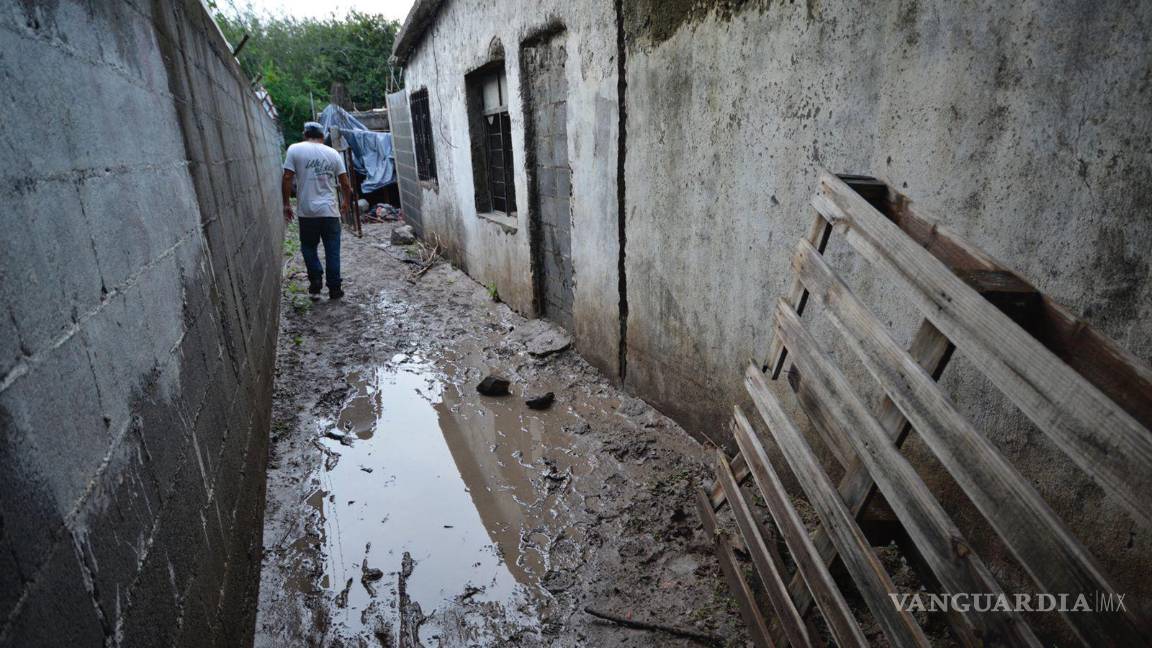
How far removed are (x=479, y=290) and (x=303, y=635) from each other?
4.86 meters

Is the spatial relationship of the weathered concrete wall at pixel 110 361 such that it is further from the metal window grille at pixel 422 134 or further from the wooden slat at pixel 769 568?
the metal window grille at pixel 422 134

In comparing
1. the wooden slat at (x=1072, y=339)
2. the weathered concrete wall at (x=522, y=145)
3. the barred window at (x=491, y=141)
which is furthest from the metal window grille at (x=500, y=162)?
the wooden slat at (x=1072, y=339)

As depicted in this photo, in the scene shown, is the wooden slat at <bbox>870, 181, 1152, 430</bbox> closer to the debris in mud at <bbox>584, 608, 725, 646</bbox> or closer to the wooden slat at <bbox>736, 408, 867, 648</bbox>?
the wooden slat at <bbox>736, 408, 867, 648</bbox>

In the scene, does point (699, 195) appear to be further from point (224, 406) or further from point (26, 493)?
point (26, 493)

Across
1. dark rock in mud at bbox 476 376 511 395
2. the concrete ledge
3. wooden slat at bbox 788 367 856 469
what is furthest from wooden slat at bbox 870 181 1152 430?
the concrete ledge

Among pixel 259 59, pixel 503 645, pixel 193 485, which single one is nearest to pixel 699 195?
pixel 503 645

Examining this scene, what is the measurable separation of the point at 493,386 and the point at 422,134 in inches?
232

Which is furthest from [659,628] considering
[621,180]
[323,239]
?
[323,239]

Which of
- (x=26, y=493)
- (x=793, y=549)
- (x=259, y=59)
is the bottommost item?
(x=793, y=549)

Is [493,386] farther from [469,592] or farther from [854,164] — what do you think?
[854,164]

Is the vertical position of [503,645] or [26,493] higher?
[26,493]

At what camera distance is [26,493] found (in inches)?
33.2

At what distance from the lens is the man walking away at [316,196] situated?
19.1 ft

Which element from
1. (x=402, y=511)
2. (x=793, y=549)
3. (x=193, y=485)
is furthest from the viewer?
(x=402, y=511)
